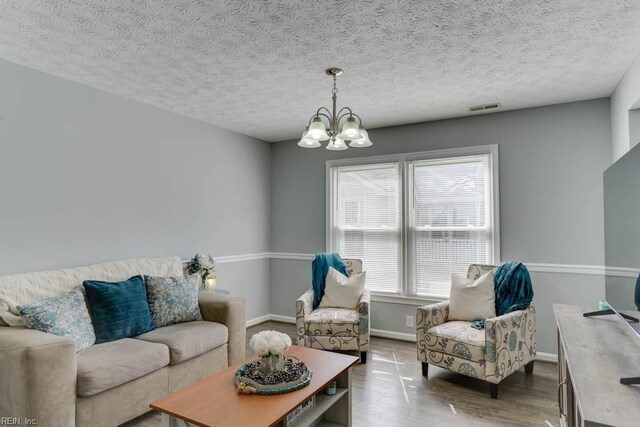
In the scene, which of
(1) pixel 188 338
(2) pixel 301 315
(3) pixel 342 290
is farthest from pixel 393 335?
(1) pixel 188 338

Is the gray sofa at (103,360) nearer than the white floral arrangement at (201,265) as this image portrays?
Yes

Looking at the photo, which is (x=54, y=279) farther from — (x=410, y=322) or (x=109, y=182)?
Result: (x=410, y=322)

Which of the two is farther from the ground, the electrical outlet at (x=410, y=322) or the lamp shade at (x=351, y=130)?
the lamp shade at (x=351, y=130)

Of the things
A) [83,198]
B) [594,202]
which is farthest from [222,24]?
[594,202]

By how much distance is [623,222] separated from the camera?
1780 millimetres

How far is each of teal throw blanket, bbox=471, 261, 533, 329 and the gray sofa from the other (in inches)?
87.8

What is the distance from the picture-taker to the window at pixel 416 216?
404 centimetres

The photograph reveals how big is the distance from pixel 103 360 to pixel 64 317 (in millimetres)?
426

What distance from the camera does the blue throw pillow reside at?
2703 mm

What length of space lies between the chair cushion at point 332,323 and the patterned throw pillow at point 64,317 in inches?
73.4

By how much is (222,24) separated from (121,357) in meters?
2.18

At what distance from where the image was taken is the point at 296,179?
17.1 ft

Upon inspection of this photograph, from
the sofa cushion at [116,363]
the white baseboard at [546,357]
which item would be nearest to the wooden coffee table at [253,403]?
the sofa cushion at [116,363]

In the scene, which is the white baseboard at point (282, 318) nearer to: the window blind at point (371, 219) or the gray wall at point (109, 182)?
the gray wall at point (109, 182)
